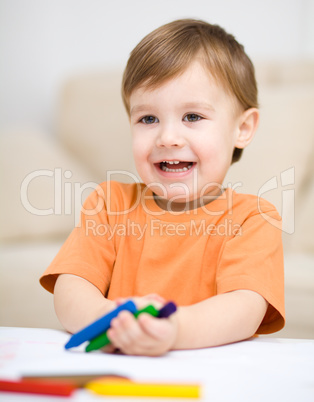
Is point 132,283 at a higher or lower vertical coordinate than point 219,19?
lower

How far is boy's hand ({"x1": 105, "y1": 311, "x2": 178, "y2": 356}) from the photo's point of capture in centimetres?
51

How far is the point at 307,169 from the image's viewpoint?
155 centimetres

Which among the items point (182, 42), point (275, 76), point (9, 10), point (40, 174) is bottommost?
point (40, 174)

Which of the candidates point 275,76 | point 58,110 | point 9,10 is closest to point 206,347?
point 275,76

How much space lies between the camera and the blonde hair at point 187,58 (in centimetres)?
80

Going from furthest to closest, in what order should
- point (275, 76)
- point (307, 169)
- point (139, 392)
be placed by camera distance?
1. point (275, 76)
2. point (307, 169)
3. point (139, 392)

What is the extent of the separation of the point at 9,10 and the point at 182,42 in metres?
1.56

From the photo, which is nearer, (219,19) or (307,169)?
(307,169)

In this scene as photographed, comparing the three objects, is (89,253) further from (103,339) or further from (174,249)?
(103,339)

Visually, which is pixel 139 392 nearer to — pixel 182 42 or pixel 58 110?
pixel 182 42

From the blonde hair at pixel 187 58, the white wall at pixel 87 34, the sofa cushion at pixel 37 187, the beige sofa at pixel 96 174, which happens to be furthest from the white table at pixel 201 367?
the white wall at pixel 87 34

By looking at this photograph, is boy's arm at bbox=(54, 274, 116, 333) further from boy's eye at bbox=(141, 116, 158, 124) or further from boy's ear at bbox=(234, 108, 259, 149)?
boy's ear at bbox=(234, 108, 259, 149)

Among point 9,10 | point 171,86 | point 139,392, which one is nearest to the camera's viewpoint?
point 139,392

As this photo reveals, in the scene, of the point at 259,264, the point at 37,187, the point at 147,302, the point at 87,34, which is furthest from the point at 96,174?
the point at 147,302
